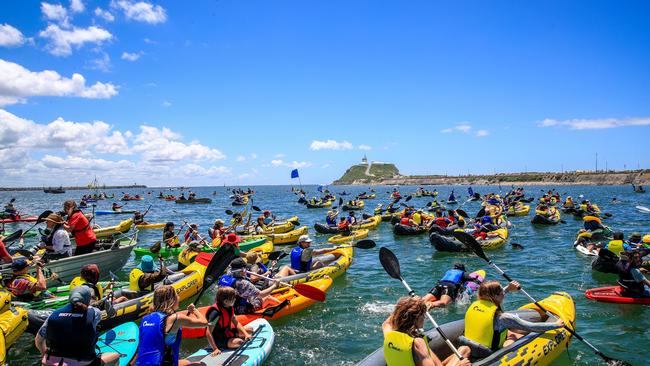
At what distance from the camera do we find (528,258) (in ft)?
54.1

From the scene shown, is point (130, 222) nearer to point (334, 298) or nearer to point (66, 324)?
point (334, 298)

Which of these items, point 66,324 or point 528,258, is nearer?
point 66,324

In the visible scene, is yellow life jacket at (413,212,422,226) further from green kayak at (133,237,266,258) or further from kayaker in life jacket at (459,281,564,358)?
kayaker in life jacket at (459,281,564,358)

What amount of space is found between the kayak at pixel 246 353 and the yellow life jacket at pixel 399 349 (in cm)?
288

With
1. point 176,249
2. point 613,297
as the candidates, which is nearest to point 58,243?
point 176,249

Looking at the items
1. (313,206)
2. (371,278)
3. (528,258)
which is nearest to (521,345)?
(371,278)

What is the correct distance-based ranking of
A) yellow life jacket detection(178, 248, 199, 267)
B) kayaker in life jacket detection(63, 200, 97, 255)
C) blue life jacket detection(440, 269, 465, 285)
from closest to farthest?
blue life jacket detection(440, 269, 465, 285), kayaker in life jacket detection(63, 200, 97, 255), yellow life jacket detection(178, 248, 199, 267)

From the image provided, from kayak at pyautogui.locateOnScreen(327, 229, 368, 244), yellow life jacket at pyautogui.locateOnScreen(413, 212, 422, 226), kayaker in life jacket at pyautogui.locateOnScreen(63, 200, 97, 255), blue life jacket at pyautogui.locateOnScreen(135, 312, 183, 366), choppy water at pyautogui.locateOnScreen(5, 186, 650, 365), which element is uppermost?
kayaker in life jacket at pyautogui.locateOnScreen(63, 200, 97, 255)

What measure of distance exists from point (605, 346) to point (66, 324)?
31.2 feet

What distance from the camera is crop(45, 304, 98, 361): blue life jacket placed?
4.92 metres

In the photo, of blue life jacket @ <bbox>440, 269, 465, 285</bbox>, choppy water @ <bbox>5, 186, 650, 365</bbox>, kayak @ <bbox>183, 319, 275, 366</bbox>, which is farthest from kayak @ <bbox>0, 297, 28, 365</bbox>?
blue life jacket @ <bbox>440, 269, 465, 285</bbox>

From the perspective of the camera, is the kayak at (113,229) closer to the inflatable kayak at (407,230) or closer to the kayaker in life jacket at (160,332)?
the inflatable kayak at (407,230)

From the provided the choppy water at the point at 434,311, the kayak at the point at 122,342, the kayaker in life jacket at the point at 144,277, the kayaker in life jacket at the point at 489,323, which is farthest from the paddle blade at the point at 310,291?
the kayaker in life jacket at the point at 489,323

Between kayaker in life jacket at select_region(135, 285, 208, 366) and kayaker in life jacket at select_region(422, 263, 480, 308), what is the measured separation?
5737 mm
